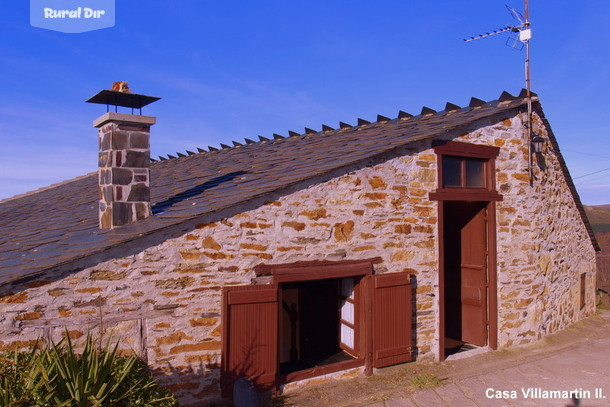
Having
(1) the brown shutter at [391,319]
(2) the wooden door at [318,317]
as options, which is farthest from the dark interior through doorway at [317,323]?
(1) the brown shutter at [391,319]

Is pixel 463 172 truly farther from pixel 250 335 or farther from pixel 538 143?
pixel 250 335

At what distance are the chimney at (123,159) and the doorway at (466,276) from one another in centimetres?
536

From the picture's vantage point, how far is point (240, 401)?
5.21 m

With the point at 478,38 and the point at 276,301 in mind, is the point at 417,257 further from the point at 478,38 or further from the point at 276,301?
the point at 478,38

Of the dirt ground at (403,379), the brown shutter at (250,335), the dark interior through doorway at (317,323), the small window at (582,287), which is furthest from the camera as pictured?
the small window at (582,287)

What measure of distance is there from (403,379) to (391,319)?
2.75 ft

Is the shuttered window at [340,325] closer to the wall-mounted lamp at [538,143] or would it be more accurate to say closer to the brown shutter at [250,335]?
the brown shutter at [250,335]

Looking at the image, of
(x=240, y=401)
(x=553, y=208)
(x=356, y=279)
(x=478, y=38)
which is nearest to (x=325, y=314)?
(x=356, y=279)

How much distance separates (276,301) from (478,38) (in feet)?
19.2

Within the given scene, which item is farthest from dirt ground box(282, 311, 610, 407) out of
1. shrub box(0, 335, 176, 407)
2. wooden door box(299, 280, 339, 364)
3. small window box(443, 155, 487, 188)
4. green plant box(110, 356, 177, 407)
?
small window box(443, 155, 487, 188)

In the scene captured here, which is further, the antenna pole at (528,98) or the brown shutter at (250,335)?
the antenna pole at (528,98)

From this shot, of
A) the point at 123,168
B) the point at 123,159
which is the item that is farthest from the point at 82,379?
the point at 123,159

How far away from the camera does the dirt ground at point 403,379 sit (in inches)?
232

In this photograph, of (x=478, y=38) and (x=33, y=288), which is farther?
(x=478, y=38)
